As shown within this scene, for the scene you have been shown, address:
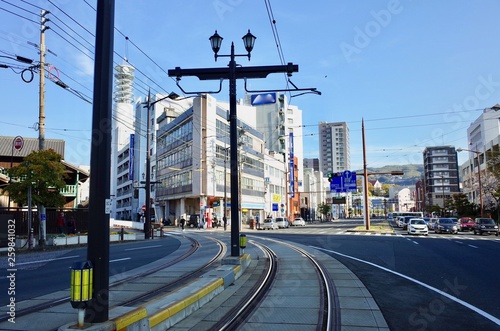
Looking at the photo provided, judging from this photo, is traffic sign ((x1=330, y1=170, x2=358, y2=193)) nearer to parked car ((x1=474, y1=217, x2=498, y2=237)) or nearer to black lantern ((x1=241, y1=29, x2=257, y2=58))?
parked car ((x1=474, y1=217, x2=498, y2=237))

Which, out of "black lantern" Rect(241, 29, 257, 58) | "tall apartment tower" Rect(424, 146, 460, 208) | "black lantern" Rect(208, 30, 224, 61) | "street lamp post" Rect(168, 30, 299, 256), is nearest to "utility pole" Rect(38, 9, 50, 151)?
"street lamp post" Rect(168, 30, 299, 256)

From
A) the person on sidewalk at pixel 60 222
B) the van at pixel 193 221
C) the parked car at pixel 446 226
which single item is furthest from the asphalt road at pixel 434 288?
the van at pixel 193 221

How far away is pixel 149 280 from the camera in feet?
36.8

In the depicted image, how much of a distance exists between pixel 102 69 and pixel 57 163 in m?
18.0

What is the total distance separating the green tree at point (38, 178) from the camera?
2062 centimetres

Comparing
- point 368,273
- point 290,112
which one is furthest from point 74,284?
point 290,112

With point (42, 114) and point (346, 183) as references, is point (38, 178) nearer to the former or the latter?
point (42, 114)

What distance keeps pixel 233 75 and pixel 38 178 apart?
1335 centimetres

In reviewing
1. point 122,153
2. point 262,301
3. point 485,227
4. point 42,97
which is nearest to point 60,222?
point 42,97

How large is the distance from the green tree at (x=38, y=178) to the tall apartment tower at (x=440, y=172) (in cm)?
12850

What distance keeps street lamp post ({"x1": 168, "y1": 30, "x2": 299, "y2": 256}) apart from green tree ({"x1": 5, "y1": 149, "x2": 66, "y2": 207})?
444 inches

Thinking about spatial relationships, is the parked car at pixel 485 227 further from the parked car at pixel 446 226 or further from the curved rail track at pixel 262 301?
the curved rail track at pixel 262 301

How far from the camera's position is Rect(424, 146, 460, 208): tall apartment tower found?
427ft

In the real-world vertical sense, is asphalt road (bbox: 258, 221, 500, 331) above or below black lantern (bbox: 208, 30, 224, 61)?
below
